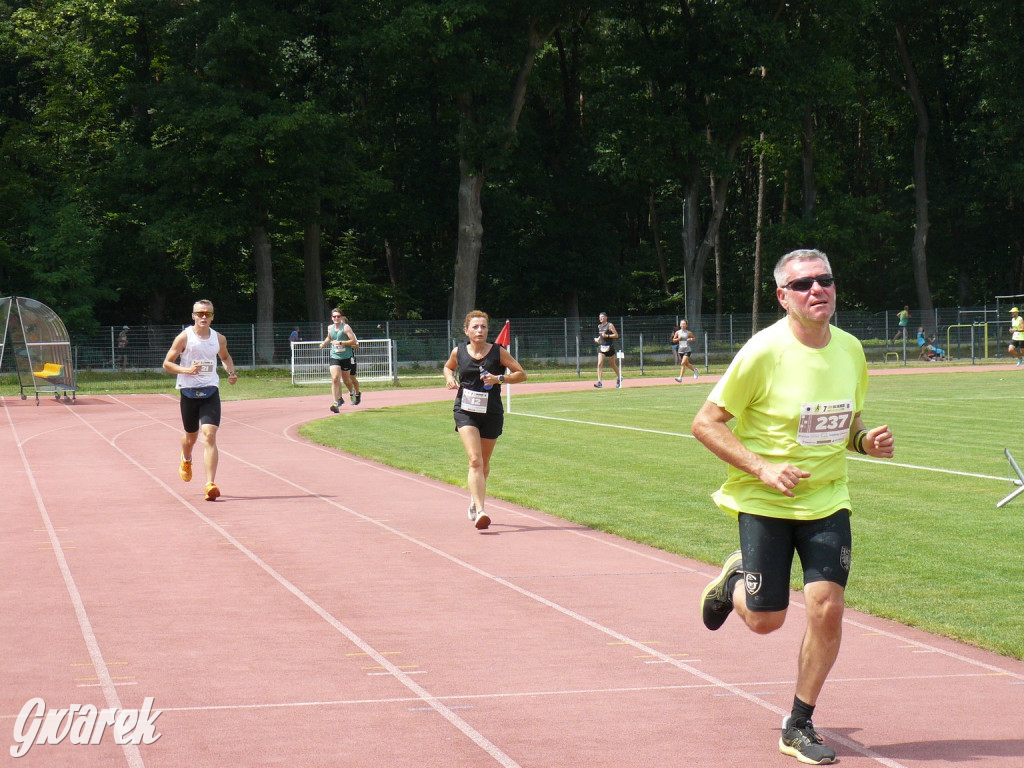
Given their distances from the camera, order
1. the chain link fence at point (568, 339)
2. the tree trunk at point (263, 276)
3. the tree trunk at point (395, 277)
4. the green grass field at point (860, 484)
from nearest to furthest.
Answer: the green grass field at point (860, 484)
the chain link fence at point (568, 339)
the tree trunk at point (263, 276)
the tree trunk at point (395, 277)

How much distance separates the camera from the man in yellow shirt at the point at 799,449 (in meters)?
5.11

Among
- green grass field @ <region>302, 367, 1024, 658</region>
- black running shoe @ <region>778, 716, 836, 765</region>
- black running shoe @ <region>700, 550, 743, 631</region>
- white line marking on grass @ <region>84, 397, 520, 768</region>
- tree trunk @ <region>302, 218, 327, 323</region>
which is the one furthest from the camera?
tree trunk @ <region>302, 218, 327, 323</region>

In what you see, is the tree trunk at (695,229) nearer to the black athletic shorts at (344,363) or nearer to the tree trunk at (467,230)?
the tree trunk at (467,230)

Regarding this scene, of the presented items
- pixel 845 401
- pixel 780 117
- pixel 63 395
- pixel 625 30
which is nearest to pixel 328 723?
pixel 845 401

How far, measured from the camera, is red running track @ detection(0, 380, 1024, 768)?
17.6 ft

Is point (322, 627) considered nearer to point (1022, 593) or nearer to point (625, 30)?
point (1022, 593)

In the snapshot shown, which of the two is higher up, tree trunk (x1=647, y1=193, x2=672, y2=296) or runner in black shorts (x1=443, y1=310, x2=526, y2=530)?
tree trunk (x1=647, y1=193, x2=672, y2=296)

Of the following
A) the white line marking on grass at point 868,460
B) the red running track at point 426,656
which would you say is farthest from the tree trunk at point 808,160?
the red running track at point 426,656

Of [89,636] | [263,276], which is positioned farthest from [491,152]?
[89,636]

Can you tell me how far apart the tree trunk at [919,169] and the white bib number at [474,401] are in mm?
52975

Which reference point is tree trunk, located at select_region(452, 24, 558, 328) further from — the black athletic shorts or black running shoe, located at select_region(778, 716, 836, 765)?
black running shoe, located at select_region(778, 716, 836, 765)

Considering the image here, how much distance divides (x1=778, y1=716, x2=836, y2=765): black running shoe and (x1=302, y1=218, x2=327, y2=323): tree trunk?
49.0 metres

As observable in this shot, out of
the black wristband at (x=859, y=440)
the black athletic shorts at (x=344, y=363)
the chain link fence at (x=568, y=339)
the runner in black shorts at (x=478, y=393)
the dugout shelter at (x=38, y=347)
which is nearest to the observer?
the black wristband at (x=859, y=440)

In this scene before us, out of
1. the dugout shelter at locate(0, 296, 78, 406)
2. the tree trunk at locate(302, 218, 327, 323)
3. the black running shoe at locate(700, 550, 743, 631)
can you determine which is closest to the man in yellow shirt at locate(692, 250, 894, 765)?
the black running shoe at locate(700, 550, 743, 631)
